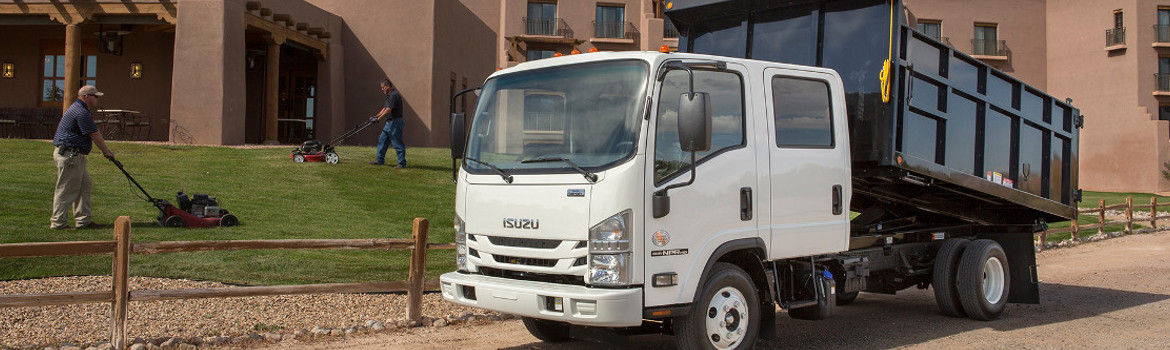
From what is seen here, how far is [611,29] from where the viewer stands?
39156 millimetres

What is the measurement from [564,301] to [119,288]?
3.37 m

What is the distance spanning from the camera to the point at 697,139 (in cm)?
546

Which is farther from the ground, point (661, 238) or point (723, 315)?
point (661, 238)

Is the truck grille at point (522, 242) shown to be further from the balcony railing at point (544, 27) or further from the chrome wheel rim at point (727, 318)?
the balcony railing at point (544, 27)

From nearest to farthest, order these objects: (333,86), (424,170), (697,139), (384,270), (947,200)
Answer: (697,139), (947,200), (384,270), (424,170), (333,86)

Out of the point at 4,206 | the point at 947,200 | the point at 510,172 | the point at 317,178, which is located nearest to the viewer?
the point at 510,172

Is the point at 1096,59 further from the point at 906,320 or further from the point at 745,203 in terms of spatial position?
the point at 745,203

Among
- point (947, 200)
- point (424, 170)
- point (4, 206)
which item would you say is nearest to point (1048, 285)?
point (947, 200)

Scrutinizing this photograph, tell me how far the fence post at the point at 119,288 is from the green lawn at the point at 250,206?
235 centimetres

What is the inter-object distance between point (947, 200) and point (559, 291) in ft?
15.5

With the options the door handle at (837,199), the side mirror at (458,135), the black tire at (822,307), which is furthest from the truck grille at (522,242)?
the door handle at (837,199)

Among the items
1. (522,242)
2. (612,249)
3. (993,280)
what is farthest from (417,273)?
(993,280)

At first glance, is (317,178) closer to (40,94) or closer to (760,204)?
(760,204)

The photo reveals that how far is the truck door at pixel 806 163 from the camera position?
Result: 6535 mm
